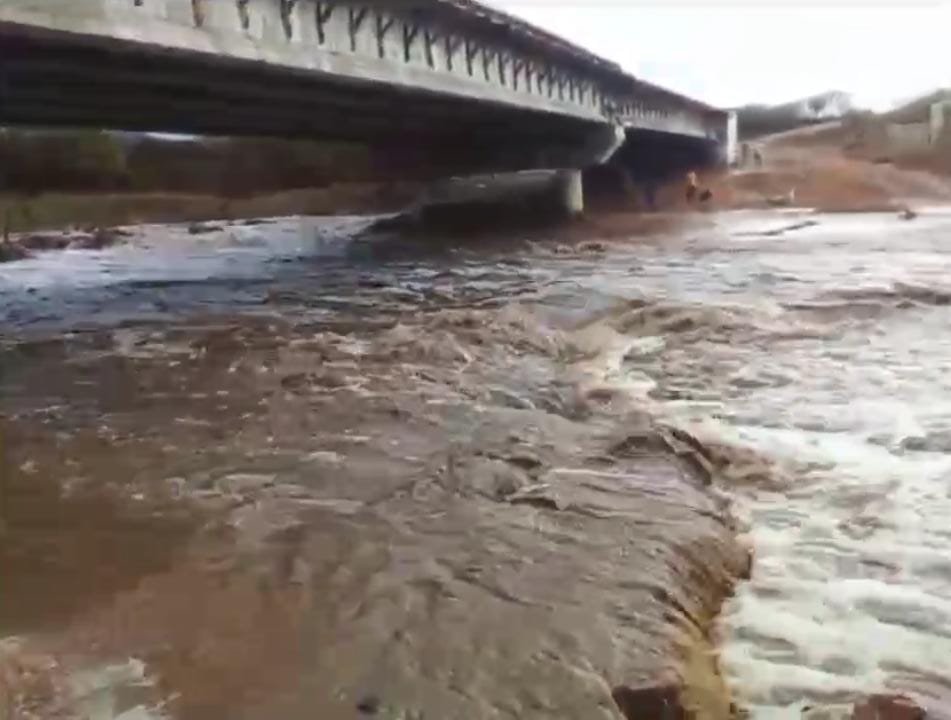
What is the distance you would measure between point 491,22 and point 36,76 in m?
5.33

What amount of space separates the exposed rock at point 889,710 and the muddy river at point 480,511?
222mm

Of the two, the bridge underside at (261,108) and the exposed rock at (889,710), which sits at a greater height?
the bridge underside at (261,108)

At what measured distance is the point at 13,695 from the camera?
3041 mm

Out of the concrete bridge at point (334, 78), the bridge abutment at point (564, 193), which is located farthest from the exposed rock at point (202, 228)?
the bridge abutment at point (564, 193)

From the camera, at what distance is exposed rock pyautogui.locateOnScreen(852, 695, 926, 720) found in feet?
9.60

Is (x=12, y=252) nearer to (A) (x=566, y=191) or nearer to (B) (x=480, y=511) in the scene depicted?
(A) (x=566, y=191)

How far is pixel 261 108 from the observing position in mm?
14617

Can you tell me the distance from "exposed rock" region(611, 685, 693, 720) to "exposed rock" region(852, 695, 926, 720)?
47 centimetres

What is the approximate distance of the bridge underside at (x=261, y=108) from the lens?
10.2 metres

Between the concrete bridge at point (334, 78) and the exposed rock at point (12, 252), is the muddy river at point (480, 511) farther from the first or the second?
the exposed rock at point (12, 252)

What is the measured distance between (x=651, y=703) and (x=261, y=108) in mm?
12857

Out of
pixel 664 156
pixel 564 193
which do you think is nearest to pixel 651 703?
pixel 564 193

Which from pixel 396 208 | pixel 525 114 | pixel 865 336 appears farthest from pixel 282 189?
pixel 865 336

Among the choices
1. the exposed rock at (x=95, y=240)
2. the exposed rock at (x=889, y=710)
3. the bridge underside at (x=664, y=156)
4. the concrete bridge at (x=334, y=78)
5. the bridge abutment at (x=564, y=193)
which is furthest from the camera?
the bridge underside at (x=664, y=156)
